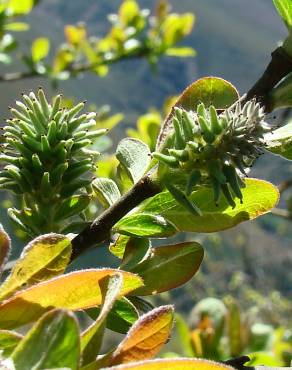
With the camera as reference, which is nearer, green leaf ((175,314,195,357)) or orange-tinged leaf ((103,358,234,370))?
orange-tinged leaf ((103,358,234,370))

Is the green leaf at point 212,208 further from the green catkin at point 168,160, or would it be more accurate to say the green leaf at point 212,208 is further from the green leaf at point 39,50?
the green leaf at point 39,50

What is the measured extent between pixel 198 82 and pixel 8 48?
5.17 feet

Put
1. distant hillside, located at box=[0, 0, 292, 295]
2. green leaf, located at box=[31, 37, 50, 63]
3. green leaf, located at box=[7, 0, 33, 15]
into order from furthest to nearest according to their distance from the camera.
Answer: distant hillside, located at box=[0, 0, 292, 295]
green leaf, located at box=[31, 37, 50, 63]
green leaf, located at box=[7, 0, 33, 15]

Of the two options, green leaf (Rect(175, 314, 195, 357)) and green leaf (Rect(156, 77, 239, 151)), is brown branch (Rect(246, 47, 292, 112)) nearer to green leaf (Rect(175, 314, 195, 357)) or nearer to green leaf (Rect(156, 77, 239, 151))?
green leaf (Rect(156, 77, 239, 151))

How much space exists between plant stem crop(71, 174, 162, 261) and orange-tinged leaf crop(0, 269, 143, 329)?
0.36 feet

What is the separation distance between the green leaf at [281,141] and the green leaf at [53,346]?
285 mm

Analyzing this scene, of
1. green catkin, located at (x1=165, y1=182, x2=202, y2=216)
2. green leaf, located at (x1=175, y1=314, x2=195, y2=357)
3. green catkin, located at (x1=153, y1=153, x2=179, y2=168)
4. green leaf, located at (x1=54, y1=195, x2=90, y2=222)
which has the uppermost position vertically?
green catkin, located at (x1=153, y1=153, x2=179, y2=168)

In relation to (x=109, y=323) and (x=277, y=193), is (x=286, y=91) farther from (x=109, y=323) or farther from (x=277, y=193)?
(x=109, y=323)

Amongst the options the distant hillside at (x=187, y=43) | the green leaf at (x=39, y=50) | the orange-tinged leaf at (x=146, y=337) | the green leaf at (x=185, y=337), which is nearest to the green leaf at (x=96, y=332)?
the orange-tinged leaf at (x=146, y=337)

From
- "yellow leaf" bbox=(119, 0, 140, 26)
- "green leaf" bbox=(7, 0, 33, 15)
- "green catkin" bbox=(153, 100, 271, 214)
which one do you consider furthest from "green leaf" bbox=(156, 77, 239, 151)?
"yellow leaf" bbox=(119, 0, 140, 26)

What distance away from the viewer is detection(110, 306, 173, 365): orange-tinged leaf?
1.49 ft

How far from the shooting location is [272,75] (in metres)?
0.64

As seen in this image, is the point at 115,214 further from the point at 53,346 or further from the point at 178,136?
the point at 53,346

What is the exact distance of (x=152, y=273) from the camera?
0.64 meters
